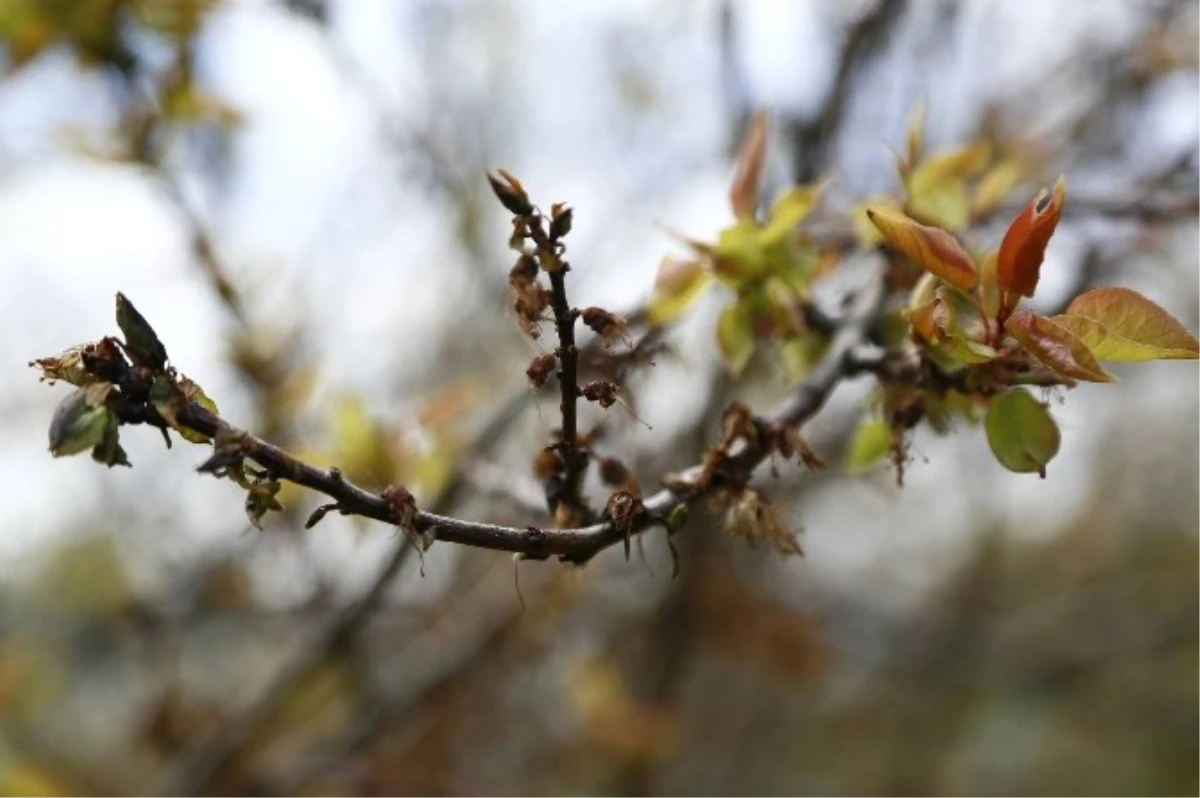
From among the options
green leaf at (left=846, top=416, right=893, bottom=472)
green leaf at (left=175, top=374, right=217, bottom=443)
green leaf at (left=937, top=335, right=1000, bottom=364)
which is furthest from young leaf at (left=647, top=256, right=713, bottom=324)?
green leaf at (left=175, top=374, right=217, bottom=443)

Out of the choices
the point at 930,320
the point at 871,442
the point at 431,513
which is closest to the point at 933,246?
the point at 930,320

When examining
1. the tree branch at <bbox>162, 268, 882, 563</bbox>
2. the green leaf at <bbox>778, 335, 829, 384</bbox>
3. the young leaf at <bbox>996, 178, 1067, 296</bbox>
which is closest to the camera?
the tree branch at <bbox>162, 268, 882, 563</bbox>

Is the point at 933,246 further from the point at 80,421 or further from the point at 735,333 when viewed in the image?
the point at 80,421

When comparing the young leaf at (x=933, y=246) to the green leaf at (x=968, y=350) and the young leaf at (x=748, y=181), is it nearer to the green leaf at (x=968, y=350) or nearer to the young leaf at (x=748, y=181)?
the green leaf at (x=968, y=350)

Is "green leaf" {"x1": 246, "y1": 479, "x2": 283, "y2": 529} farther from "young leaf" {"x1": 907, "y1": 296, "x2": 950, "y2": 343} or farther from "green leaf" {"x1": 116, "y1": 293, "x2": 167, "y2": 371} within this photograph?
"young leaf" {"x1": 907, "y1": 296, "x2": 950, "y2": 343}

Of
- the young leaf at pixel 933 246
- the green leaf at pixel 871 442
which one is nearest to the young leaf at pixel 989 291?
the young leaf at pixel 933 246

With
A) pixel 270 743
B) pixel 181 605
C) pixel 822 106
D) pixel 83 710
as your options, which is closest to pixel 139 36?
pixel 822 106
